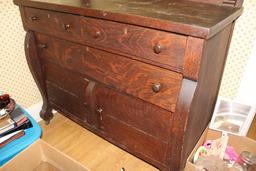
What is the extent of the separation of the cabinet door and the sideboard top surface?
0.38 m

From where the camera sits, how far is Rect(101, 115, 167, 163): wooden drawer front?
1107 millimetres

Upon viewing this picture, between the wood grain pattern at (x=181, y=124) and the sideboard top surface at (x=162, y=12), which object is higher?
the sideboard top surface at (x=162, y=12)

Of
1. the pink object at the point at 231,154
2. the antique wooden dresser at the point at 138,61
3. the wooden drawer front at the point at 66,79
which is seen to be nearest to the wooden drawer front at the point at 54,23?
the antique wooden dresser at the point at 138,61

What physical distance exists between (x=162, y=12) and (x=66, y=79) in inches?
29.8

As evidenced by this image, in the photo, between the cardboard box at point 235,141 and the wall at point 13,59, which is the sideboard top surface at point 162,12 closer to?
the wall at point 13,59

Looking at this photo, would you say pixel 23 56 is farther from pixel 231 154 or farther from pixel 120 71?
pixel 231 154

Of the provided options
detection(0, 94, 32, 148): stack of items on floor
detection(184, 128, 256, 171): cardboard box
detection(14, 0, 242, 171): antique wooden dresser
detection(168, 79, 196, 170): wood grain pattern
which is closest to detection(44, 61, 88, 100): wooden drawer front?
detection(14, 0, 242, 171): antique wooden dresser

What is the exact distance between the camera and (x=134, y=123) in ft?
3.76

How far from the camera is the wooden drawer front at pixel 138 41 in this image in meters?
0.81

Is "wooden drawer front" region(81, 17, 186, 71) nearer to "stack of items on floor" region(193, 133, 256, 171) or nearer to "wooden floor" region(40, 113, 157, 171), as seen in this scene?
"stack of items on floor" region(193, 133, 256, 171)

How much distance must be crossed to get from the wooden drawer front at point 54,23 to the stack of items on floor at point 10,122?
0.45 metres

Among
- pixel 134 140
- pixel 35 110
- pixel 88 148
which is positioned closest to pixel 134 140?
pixel 134 140

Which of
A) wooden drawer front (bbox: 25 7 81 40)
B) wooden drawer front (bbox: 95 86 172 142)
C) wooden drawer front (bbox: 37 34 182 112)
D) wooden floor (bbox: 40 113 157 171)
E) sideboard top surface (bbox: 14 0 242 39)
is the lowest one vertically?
wooden floor (bbox: 40 113 157 171)

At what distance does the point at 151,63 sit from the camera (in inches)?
35.7
